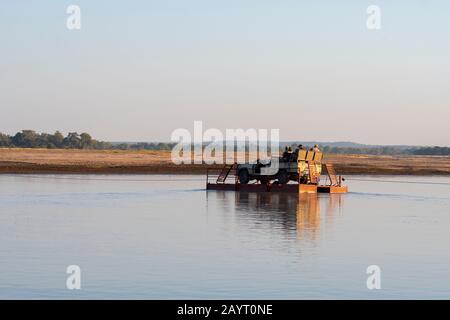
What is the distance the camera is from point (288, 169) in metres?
55.3

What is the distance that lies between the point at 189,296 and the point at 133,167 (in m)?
76.3

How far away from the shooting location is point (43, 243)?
85.8 ft

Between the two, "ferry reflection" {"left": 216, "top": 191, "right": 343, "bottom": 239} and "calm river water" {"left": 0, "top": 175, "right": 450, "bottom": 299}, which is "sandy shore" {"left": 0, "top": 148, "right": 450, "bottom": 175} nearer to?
"ferry reflection" {"left": 216, "top": 191, "right": 343, "bottom": 239}

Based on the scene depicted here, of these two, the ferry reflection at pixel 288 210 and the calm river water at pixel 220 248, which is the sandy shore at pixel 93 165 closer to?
the ferry reflection at pixel 288 210

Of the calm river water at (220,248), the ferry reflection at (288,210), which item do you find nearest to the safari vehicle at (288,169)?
the ferry reflection at (288,210)

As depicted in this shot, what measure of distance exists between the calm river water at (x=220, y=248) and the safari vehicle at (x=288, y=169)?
35.7 feet

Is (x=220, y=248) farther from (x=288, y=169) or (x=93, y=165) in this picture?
(x=93, y=165)

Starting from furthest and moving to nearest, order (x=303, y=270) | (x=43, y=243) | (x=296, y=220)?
(x=296, y=220) → (x=43, y=243) → (x=303, y=270)

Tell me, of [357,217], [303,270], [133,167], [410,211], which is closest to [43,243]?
[303,270]

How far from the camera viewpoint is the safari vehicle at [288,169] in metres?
55.0

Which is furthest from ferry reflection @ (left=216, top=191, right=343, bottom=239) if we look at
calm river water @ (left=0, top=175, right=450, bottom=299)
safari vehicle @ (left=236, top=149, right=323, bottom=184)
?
safari vehicle @ (left=236, top=149, right=323, bottom=184)

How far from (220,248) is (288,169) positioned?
29.9 meters
